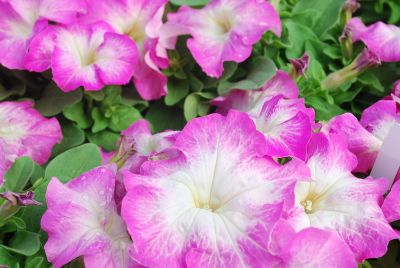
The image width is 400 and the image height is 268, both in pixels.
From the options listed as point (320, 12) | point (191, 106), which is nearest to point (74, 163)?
point (191, 106)

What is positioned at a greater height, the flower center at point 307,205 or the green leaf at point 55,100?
the flower center at point 307,205

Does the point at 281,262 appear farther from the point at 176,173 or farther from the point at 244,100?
the point at 244,100

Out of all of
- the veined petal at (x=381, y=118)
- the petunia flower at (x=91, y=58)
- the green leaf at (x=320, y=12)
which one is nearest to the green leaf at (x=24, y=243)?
Result: the petunia flower at (x=91, y=58)

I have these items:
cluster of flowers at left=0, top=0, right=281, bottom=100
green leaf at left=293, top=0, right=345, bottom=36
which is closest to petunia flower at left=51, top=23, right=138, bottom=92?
cluster of flowers at left=0, top=0, right=281, bottom=100

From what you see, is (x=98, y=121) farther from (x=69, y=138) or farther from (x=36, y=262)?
(x=36, y=262)

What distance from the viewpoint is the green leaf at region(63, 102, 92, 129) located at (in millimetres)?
1059

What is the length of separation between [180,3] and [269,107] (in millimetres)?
455

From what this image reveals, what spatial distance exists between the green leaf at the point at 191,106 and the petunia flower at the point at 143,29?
6 cm

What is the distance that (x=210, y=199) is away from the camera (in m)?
0.72

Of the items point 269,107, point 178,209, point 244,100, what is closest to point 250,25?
point 244,100

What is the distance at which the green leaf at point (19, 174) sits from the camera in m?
0.82

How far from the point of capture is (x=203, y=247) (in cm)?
63

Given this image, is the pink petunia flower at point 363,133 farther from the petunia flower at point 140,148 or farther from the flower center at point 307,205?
the petunia flower at point 140,148

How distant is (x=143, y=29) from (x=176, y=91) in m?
0.15
